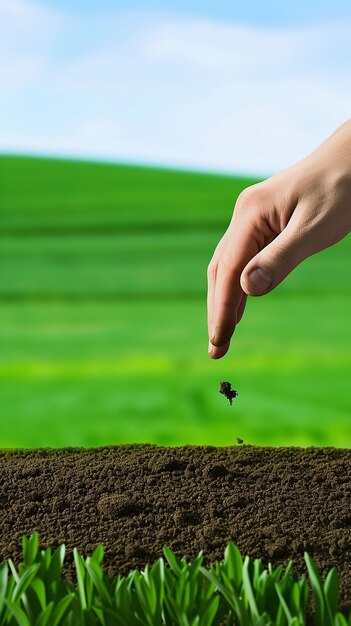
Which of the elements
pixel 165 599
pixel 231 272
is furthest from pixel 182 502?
pixel 165 599

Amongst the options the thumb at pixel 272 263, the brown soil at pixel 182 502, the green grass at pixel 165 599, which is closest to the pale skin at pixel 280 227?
the thumb at pixel 272 263

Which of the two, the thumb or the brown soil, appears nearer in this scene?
the thumb

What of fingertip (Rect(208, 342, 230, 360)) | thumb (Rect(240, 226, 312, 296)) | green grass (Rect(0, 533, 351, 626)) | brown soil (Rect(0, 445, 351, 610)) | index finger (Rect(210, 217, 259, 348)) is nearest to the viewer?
green grass (Rect(0, 533, 351, 626))

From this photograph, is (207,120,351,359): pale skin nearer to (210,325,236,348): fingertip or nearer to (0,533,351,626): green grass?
(210,325,236,348): fingertip

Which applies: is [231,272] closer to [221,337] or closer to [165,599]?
[221,337]

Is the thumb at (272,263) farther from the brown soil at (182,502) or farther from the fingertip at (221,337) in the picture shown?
the brown soil at (182,502)

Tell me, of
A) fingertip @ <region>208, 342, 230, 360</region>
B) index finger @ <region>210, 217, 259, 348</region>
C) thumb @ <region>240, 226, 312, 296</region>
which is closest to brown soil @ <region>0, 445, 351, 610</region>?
fingertip @ <region>208, 342, 230, 360</region>

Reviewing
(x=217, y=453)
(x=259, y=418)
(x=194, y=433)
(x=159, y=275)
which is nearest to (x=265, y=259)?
(x=217, y=453)
